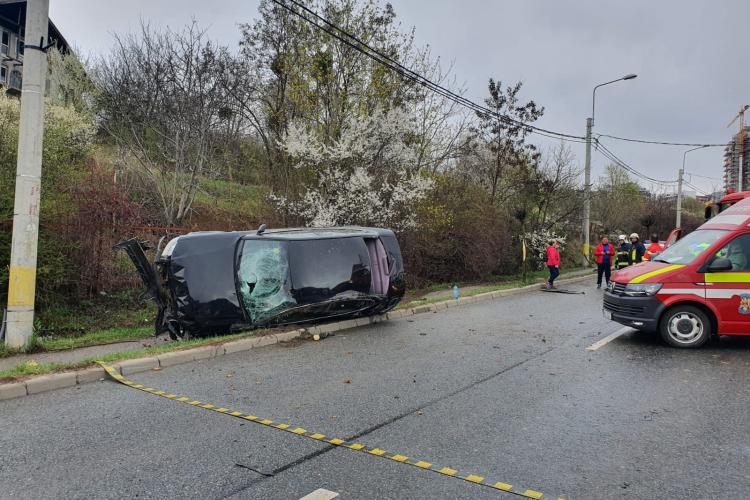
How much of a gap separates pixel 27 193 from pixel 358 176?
8.76 m

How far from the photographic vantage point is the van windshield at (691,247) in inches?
317

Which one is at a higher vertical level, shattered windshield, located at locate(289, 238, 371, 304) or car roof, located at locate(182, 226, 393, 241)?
car roof, located at locate(182, 226, 393, 241)

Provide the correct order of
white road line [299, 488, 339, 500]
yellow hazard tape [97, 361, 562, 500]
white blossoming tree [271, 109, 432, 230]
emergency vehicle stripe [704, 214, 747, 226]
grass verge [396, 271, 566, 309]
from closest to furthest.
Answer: white road line [299, 488, 339, 500] < yellow hazard tape [97, 361, 562, 500] < emergency vehicle stripe [704, 214, 747, 226] < grass verge [396, 271, 566, 309] < white blossoming tree [271, 109, 432, 230]

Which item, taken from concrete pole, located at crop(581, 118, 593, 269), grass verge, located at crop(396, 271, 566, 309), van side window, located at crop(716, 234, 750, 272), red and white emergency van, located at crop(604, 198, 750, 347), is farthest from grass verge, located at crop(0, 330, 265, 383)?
concrete pole, located at crop(581, 118, 593, 269)

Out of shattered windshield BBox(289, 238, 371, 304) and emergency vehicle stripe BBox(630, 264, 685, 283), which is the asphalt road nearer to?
emergency vehicle stripe BBox(630, 264, 685, 283)

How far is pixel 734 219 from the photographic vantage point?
8172 millimetres

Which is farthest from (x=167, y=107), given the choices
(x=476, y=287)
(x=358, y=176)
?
(x=476, y=287)

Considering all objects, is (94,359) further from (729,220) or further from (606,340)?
(729,220)

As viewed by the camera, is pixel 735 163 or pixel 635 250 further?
pixel 735 163

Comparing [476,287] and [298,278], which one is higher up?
[298,278]

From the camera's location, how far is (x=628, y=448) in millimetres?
4070

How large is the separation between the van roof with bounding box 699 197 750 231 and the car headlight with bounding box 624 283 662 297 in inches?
58.8

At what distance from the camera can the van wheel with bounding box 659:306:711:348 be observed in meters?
7.62

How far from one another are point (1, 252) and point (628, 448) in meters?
11.0
